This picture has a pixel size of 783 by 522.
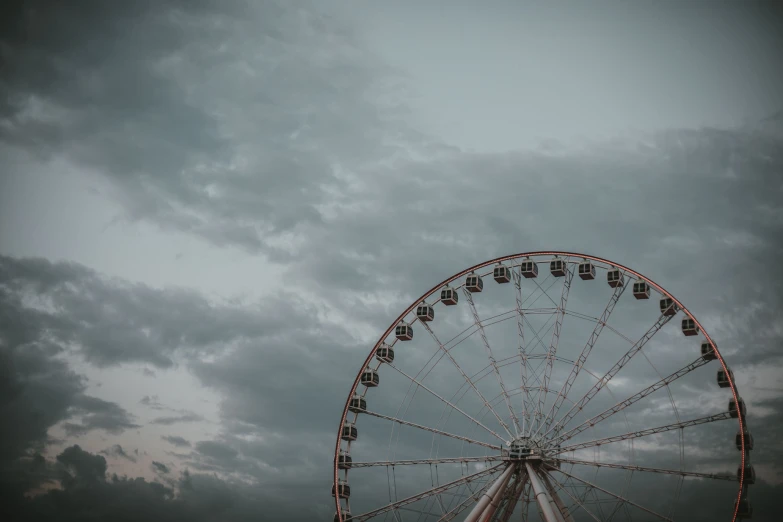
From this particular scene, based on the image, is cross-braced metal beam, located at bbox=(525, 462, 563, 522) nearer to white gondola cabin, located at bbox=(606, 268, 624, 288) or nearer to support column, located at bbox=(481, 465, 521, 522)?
support column, located at bbox=(481, 465, 521, 522)

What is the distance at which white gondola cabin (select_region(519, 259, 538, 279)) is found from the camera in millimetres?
56125

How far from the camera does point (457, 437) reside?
52.7 metres

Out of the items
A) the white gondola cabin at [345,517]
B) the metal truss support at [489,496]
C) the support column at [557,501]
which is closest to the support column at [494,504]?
the metal truss support at [489,496]

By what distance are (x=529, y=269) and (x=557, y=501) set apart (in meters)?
15.6

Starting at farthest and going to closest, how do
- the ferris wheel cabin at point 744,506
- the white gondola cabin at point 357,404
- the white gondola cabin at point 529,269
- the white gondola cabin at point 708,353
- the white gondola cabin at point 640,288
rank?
the white gondola cabin at point 357,404 < the white gondola cabin at point 529,269 < the white gondola cabin at point 640,288 < the white gondola cabin at point 708,353 < the ferris wheel cabin at point 744,506

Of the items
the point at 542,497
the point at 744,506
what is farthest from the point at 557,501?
the point at 744,506

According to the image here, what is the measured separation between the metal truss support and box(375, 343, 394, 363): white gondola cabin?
12.2 meters

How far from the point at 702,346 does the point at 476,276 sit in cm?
1605

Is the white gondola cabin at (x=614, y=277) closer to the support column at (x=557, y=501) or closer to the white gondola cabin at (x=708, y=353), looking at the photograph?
the white gondola cabin at (x=708, y=353)

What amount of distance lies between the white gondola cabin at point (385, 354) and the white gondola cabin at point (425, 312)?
3.31 meters

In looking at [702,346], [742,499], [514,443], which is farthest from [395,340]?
[742,499]

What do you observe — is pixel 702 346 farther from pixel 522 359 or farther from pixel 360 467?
→ pixel 360 467

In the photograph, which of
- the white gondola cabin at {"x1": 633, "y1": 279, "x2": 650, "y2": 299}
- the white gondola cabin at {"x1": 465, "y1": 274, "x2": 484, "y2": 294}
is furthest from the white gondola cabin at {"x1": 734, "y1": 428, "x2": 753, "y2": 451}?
the white gondola cabin at {"x1": 465, "y1": 274, "x2": 484, "y2": 294}

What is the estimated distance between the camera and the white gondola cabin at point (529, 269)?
5612cm
